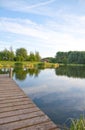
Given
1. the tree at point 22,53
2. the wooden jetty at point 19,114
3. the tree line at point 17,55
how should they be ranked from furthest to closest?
the tree at point 22,53, the tree line at point 17,55, the wooden jetty at point 19,114

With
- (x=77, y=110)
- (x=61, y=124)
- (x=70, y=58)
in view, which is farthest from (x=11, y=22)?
(x=70, y=58)

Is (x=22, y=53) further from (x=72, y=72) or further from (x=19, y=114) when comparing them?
(x=19, y=114)

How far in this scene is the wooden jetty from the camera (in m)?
5.93

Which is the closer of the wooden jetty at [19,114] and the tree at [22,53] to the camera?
the wooden jetty at [19,114]

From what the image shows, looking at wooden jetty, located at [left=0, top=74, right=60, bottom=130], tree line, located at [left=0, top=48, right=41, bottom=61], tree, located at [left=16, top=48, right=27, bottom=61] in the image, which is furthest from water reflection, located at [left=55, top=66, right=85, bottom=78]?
tree, located at [left=16, top=48, right=27, bottom=61]

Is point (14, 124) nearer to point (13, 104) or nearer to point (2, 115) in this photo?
point (2, 115)

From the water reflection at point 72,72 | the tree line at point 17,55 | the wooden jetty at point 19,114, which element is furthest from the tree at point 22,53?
the wooden jetty at point 19,114

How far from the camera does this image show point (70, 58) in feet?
313

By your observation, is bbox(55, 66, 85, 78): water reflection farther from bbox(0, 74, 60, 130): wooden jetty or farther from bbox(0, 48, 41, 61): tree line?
bbox(0, 74, 60, 130): wooden jetty

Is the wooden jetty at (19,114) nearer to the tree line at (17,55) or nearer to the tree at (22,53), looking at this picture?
the tree line at (17,55)

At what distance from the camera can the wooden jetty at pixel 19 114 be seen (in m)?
5.93

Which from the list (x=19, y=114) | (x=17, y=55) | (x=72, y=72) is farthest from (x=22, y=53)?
(x=19, y=114)

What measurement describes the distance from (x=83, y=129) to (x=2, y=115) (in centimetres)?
259

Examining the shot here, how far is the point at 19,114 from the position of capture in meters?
6.66
